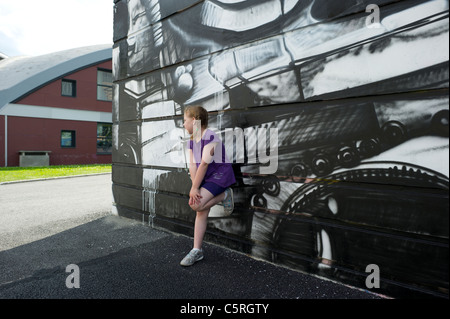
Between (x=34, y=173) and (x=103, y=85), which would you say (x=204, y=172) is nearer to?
(x=34, y=173)

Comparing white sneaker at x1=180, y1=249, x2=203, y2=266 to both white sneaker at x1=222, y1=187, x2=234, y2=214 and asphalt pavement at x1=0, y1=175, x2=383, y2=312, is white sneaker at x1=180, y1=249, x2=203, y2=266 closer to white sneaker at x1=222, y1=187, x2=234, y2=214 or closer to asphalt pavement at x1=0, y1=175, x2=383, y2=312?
asphalt pavement at x1=0, y1=175, x2=383, y2=312

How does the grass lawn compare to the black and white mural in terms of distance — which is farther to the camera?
the grass lawn

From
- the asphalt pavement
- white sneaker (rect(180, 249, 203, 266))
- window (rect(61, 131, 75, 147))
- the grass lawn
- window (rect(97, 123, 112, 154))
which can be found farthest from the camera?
window (rect(97, 123, 112, 154))

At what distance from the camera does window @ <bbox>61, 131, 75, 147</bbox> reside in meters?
18.7

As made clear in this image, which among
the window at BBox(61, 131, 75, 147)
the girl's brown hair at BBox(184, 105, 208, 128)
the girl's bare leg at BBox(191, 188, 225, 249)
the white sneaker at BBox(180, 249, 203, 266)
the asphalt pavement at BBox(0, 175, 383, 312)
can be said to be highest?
the window at BBox(61, 131, 75, 147)

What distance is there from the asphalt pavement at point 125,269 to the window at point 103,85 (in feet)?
55.7

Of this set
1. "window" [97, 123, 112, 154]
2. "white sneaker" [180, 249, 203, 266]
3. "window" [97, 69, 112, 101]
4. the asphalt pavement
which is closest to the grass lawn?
"window" [97, 123, 112, 154]

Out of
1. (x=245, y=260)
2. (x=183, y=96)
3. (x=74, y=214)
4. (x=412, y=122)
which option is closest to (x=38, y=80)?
(x=74, y=214)

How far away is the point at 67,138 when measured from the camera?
18.9m

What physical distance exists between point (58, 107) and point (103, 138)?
11.5 ft

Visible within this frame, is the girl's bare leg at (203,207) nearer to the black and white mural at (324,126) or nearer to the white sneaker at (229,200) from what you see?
the white sneaker at (229,200)

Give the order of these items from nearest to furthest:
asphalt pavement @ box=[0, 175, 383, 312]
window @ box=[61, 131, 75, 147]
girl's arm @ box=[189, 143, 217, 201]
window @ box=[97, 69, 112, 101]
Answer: asphalt pavement @ box=[0, 175, 383, 312]
girl's arm @ box=[189, 143, 217, 201]
window @ box=[61, 131, 75, 147]
window @ box=[97, 69, 112, 101]

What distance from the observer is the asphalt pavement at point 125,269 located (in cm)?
253
